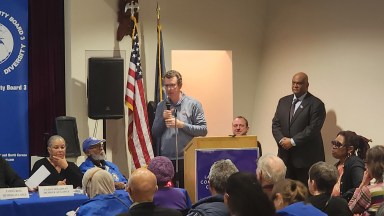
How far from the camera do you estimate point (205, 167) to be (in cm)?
507

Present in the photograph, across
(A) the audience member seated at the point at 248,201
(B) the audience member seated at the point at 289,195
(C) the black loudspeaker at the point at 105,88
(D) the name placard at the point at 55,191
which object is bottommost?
(D) the name placard at the point at 55,191

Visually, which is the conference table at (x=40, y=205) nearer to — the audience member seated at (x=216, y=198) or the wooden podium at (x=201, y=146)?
the wooden podium at (x=201, y=146)

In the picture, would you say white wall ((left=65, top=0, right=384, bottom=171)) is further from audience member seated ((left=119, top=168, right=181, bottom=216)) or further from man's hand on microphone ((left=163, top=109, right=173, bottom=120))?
audience member seated ((left=119, top=168, right=181, bottom=216))

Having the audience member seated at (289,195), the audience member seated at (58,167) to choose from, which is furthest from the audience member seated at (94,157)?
the audience member seated at (289,195)

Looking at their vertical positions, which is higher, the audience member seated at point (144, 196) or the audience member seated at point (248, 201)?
the audience member seated at point (248, 201)

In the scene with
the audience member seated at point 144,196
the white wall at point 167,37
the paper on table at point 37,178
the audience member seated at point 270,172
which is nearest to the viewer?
the audience member seated at point 144,196

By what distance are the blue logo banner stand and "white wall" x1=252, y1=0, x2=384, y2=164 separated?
9.54 feet

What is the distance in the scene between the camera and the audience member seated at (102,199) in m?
3.77

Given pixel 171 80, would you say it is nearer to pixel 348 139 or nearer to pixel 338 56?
pixel 348 139

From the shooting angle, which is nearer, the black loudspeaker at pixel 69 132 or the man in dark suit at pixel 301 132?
the man in dark suit at pixel 301 132

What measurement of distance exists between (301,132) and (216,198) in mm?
3446

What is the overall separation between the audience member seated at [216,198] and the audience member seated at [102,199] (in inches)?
24.1

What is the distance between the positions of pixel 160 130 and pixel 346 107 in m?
2.18

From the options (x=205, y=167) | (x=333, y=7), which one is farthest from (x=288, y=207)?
(x=333, y=7)
